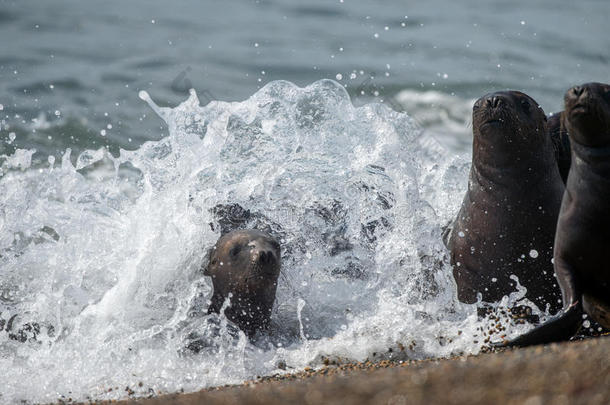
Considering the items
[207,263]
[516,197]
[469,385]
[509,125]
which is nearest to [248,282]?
[207,263]

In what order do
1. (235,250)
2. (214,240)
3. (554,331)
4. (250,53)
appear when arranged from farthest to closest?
(250,53) → (214,240) → (235,250) → (554,331)

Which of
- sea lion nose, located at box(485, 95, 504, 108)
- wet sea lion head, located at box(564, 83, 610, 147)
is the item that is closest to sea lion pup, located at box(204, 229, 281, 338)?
sea lion nose, located at box(485, 95, 504, 108)

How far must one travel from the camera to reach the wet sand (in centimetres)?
283

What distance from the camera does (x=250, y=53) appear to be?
15062 millimetres

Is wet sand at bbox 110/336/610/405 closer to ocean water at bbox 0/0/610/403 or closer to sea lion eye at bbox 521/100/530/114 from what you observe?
ocean water at bbox 0/0/610/403

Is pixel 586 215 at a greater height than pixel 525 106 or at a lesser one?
lesser

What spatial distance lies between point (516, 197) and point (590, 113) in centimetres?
105

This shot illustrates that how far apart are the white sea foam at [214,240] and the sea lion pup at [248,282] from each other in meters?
0.12

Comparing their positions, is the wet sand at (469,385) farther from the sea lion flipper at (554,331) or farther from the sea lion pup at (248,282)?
the sea lion pup at (248,282)

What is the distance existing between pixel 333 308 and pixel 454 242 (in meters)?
0.89

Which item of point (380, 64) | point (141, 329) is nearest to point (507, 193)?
point (141, 329)

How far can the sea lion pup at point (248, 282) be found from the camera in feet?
17.9

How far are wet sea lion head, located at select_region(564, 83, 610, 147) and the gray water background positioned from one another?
7374 mm

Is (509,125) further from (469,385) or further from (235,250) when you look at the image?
(469,385)
